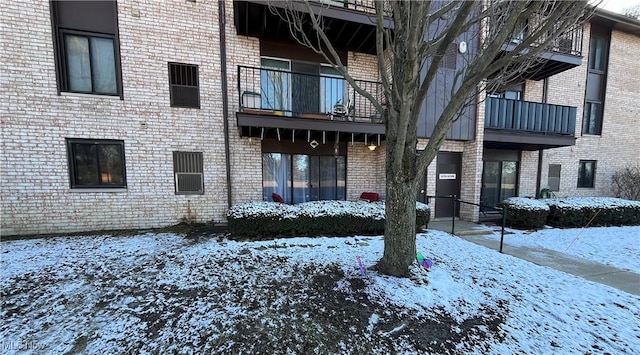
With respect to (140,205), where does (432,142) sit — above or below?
above

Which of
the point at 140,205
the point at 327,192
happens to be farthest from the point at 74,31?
the point at 327,192

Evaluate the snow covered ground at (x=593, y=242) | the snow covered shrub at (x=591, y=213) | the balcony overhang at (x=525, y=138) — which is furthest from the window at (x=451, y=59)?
the snow covered shrub at (x=591, y=213)

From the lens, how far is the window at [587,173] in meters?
10.7

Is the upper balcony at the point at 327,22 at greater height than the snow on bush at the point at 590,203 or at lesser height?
greater

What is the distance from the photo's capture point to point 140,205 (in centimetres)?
661

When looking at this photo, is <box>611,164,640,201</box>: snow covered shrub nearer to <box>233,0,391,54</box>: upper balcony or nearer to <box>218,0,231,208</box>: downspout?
<box>233,0,391,54</box>: upper balcony

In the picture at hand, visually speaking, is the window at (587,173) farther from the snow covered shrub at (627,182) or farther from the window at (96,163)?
the window at (96,163)

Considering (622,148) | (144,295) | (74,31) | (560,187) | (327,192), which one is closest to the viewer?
(144,295)

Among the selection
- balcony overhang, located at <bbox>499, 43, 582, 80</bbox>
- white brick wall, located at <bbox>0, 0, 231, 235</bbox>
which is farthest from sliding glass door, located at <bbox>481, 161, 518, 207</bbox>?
white brick wall, located at <bbox>0, 0, 231, 235</bbox>

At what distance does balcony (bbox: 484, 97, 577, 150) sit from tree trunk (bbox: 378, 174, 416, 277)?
21.3ft

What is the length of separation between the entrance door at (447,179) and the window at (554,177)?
4.86m

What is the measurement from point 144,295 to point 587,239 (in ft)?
33.7

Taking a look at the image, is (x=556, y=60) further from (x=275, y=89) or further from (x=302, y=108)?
(x=275, y=89)

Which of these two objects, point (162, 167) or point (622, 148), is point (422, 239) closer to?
point (162, 167)
